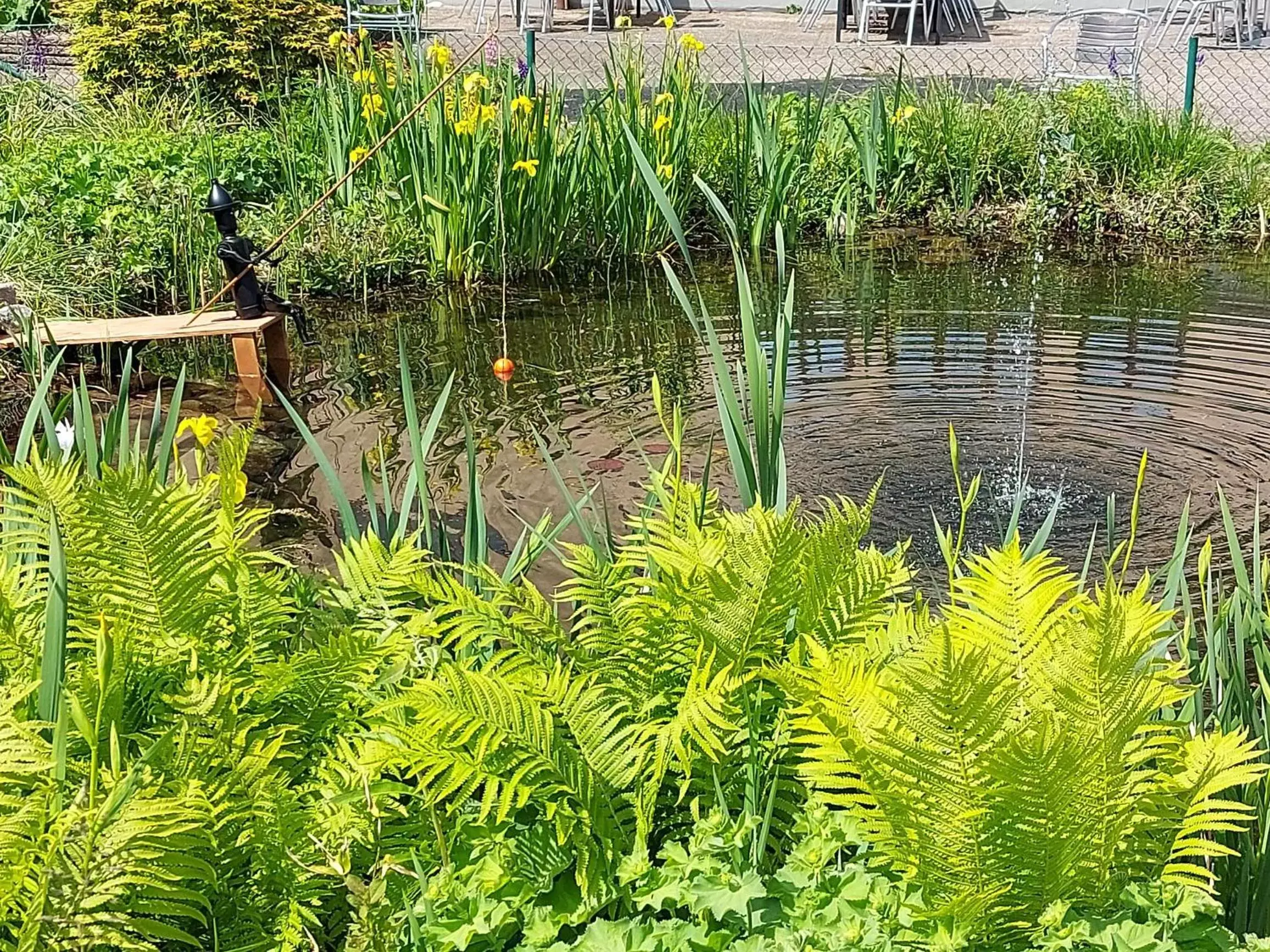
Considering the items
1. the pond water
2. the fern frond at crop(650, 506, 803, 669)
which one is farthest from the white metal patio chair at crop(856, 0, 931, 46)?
the fern frond at crop(650, 506, 803, 669)

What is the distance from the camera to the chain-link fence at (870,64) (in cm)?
1091

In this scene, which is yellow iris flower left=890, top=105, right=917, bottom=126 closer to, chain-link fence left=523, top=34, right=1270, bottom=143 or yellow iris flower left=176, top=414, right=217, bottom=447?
chain-link fence left=523, top=34, right=1270, bottom=143

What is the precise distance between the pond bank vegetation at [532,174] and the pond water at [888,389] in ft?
1.16

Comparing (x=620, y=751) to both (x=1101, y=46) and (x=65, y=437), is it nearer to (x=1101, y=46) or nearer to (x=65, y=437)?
(x=65, y=437)

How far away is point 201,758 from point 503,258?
194 inches

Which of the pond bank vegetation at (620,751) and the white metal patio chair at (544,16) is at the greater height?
the white metal patio chair at (544,16)

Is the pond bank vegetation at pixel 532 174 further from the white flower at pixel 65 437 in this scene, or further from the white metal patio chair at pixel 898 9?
the white metal patio chair at pixel 898 9

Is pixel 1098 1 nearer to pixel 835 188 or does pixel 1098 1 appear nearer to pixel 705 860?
pixel 835 188

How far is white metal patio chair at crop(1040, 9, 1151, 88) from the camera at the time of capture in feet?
36.4

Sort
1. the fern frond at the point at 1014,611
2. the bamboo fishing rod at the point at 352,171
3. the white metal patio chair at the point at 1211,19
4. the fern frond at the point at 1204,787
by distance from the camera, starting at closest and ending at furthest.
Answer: the fern frond at the point at 1204,787 < the fern frond at the point at 1014,611 < the bamboo fishing rod at the point at 352,171 < the white metal patio chair at the point at 1211,19

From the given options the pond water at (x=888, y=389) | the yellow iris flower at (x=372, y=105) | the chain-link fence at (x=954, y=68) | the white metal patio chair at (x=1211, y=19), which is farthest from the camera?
the white metal patio chair at (x=1211, y=19)

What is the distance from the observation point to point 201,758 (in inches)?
52.9

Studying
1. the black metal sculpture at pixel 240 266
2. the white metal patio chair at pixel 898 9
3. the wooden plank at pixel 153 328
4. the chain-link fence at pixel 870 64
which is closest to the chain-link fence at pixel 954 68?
the chain-link fence at pixel 870 64

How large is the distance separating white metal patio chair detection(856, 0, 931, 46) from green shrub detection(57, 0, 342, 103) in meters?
7.95
